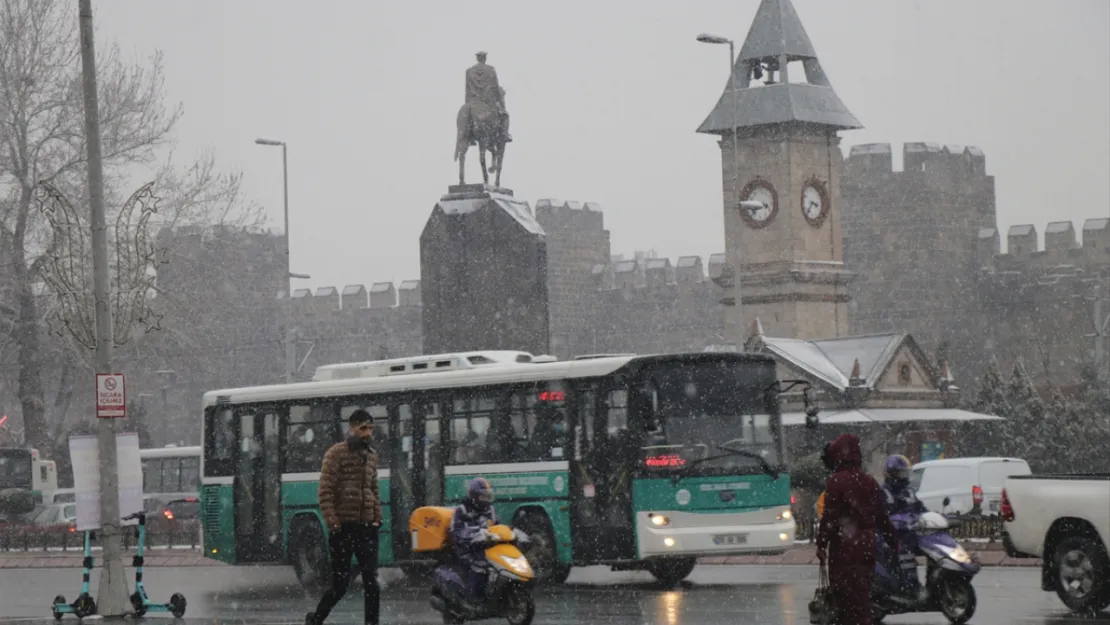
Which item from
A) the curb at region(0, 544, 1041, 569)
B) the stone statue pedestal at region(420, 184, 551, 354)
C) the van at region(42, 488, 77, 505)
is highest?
the stone statue pedestal at region(420, 184, 551, 354)

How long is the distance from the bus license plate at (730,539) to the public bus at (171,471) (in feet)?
97.7

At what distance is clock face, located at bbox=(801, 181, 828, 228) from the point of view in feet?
191

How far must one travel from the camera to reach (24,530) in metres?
37.6

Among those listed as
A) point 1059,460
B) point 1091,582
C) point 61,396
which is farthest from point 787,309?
point 1091,582

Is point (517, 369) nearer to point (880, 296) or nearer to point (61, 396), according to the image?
point (61, 396)

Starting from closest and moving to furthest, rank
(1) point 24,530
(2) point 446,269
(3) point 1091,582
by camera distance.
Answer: (3) point 1091,582, (2) point 446,269, (1) point 24,530

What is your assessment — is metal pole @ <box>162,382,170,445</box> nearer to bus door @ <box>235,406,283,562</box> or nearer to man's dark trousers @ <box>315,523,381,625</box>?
bus door @ <box>235,406,283,562</box>

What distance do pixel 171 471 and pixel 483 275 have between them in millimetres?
20247

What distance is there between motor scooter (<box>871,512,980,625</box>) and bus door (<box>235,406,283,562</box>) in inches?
410

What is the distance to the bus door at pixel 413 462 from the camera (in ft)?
74.0

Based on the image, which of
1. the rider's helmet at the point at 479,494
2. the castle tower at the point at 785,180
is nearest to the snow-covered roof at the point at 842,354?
the castle tower at the point at 785,180

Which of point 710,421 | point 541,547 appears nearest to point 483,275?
point 541,547

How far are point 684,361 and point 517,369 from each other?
6.76 ft

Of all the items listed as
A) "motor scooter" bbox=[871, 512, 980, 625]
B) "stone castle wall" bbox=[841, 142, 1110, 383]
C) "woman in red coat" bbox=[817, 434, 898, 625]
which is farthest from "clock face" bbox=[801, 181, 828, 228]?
"woman in red coat" bbox=[817, 434, 898, 625]
